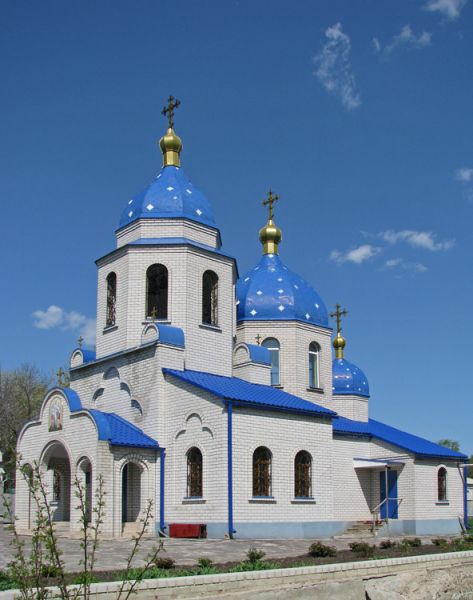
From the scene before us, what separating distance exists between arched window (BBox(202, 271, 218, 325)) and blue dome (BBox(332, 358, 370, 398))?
726 centimetres

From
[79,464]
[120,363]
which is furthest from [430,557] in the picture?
[120,363]

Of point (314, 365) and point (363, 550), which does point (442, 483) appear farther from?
point (363, 550)

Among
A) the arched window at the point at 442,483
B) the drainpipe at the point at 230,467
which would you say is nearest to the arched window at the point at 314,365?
the arched window at the point at 442,483

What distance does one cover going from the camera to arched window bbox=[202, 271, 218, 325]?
20470 millimetres

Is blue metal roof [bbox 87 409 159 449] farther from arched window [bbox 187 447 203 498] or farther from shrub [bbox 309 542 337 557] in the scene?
shrub [bbox 309 542 337 557]

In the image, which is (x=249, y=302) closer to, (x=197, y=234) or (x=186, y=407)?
(x=197, y=234)

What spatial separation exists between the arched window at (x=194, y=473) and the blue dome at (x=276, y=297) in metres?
6.53

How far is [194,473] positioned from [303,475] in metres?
2.88

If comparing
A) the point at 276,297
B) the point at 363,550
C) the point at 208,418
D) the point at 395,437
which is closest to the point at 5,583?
the point at 363,550

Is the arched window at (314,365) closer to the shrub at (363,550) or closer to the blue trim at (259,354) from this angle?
the blue trim at (259,354)

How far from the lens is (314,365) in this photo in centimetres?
2392

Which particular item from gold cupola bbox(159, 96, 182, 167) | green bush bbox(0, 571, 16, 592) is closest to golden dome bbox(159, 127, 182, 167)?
gold cupola bbox(159, 96, 182, 167)

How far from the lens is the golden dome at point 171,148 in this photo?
73.6 feet

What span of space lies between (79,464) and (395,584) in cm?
933
